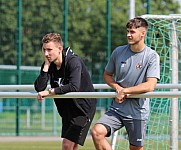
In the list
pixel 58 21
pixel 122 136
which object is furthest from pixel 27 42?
pixel 122 136

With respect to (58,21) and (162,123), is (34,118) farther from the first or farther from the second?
(162,123)

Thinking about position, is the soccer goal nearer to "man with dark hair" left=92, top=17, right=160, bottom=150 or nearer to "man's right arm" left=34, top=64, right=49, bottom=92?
"man with dark hair" left=92, top=17, right=160, bottom=150

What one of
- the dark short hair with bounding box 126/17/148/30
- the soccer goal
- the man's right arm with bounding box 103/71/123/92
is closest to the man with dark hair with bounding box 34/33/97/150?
the man's right arm with bounding box 103/71/123/92

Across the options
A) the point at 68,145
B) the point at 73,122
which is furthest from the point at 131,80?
the point at 68,145

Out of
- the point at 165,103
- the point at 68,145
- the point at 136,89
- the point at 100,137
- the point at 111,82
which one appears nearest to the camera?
the point at 136,89

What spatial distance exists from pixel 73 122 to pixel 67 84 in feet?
2.13

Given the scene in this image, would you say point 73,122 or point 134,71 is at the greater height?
point 134,71

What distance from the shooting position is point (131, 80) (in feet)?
27.9

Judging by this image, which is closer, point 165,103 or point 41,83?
point 41,83

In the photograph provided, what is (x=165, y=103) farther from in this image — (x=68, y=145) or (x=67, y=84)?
(x=67, y=84)

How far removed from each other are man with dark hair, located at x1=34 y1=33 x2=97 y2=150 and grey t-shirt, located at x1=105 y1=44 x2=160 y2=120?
0.39 m

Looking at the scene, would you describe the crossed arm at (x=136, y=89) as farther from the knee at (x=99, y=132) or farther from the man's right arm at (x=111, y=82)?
the knee at (x=99, y=132)

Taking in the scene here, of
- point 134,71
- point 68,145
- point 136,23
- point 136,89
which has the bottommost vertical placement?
point 68,145

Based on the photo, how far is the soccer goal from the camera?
36.2ft
